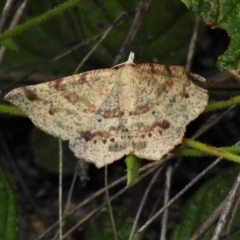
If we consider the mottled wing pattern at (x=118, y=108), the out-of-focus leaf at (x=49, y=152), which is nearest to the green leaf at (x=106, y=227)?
the out-of-focus leaf at (x=49, y=152)

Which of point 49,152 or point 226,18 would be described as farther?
point 49,152

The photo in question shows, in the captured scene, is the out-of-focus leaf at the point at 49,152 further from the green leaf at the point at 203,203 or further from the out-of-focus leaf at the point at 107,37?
the green leaf at the point at 203,203

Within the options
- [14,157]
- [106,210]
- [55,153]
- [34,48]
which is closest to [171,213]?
[106,210]

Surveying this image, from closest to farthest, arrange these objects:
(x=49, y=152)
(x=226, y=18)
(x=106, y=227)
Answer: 1. (x=226, y=18)
2. (x=106, y=227)
3. (x=49, y=152)

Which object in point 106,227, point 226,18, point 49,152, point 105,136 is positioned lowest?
point 106,227

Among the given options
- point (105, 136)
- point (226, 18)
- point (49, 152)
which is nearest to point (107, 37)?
point (49, 152)

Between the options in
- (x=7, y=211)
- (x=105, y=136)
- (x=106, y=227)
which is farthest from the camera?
(x=106, y=227)

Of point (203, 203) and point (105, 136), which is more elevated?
point (105, 136)

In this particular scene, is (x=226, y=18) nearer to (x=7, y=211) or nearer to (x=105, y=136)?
(x=105, y=136)
